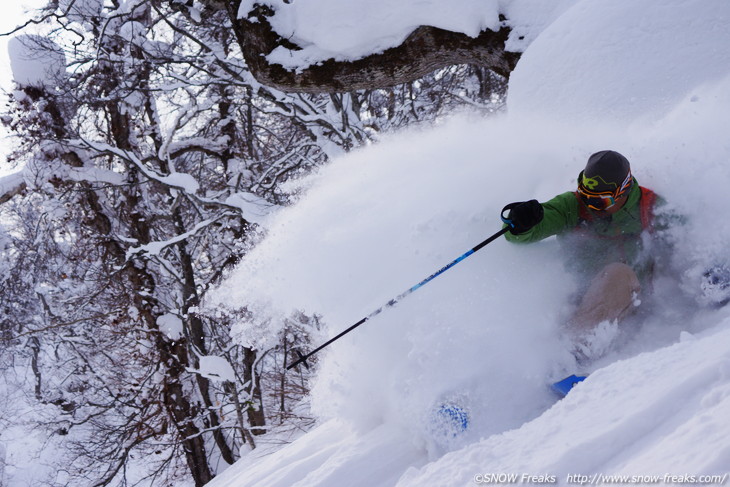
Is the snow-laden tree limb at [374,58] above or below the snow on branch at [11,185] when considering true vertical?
below

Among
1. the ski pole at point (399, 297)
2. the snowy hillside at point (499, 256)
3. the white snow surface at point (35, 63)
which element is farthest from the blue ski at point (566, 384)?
the white snow surface at point (35, 63)

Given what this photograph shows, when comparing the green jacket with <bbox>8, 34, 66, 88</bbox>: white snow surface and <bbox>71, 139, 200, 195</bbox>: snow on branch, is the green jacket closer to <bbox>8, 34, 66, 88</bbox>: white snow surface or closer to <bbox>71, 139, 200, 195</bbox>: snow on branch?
<bbox>71, 139, 200, 195</bbox>: snow on branch

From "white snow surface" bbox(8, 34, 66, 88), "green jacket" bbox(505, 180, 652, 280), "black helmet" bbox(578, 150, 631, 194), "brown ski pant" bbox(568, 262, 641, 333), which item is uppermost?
"white snow surface" bbox(8, 34, 66, 88)

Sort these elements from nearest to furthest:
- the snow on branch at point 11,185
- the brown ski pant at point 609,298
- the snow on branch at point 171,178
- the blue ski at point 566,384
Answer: the blue ski at point 566,384
the brown ski pant at point 609,298
the snow on branch at point 171,178
the snow on branch at point 11,185

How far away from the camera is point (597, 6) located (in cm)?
362

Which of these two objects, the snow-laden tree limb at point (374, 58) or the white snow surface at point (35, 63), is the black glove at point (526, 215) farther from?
the white snow surface at point (35, 63)

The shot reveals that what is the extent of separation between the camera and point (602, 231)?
3.18 m

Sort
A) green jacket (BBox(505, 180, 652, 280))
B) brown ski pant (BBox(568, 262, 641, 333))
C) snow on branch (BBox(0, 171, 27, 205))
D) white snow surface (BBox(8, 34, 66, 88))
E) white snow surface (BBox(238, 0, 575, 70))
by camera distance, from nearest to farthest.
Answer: brown ski pant (BBox(568, 262, 641, 333)) → green jacket (BBox(505, 180, 652, 280)) → white snow surface (BBox(238, 0, 575, 70)) → white snow surface (BBox(8, 34, 66, 88)) → snow on branch (BBox(0, 171, 27, 205))

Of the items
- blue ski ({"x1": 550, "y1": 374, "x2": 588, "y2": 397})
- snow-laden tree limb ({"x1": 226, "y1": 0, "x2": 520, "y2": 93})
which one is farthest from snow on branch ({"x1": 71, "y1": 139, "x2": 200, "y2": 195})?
blue ski ({"x1": 550, "y1": 374, "x2": 588, "y2": 397})

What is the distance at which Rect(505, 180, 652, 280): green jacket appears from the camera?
9.99 ft

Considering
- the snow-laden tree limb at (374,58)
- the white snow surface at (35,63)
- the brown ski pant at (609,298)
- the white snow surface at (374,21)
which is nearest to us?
the brown ski pant at (609,298)

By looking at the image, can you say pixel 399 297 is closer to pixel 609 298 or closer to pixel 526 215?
pixel 526 215

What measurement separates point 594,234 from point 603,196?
1.24 ft

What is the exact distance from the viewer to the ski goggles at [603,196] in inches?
114
